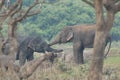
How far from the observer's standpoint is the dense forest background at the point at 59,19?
37.2 meters

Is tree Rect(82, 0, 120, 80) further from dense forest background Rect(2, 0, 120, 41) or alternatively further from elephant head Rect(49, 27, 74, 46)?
dense forest background Rect(2, 0, 120, 41)

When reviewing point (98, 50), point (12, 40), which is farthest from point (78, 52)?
point (12, 40)

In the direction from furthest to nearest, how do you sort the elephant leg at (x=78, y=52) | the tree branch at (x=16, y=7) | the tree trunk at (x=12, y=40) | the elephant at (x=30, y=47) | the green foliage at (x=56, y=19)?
the green foliage at (x=56, y=19), the elephant leg at (x=78, y=52), the elephant at (x=30, y=47), the tree branch at (x=16, y=7), the tree trunk at (x=12, y=40)

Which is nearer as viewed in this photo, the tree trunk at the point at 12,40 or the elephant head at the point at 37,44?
the tree trunk at the point at 12,40

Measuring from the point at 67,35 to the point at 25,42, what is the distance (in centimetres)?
209

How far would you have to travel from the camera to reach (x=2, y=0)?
9836mm

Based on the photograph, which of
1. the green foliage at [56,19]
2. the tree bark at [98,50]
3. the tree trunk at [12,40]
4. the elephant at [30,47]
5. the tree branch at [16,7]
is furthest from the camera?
the green foliage at [56,19]

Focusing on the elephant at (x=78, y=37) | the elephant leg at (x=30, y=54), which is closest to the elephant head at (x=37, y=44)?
the elephant leg at (x=30, y=54)

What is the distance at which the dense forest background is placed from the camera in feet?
122

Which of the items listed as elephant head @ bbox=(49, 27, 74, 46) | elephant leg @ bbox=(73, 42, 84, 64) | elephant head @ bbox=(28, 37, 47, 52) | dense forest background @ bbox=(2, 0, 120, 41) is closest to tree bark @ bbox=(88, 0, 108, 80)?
elephant head @ bbox=(28, 37, 47, 52)

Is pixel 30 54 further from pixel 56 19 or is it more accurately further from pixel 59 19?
pixel 59 19

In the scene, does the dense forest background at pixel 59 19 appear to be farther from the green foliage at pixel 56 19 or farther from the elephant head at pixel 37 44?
the elephant head at pixel 37 44

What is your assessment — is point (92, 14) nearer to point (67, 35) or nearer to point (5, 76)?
point (67, 35)

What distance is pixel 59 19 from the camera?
Result: 3922cm
